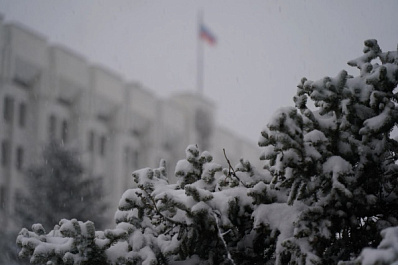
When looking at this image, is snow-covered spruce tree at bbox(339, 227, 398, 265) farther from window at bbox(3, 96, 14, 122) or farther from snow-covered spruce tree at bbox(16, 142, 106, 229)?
window at bbox(3, 96, 14, 122)

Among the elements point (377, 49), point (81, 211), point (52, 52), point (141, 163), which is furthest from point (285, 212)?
point (141, 163)

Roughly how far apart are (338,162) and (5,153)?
34127 mm

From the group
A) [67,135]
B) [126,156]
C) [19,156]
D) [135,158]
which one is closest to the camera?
[19,156]

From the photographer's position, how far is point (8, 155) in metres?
35.0

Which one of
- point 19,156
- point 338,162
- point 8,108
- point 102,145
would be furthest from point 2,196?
point 338,162

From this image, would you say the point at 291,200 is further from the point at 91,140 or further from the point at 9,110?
the point at 91,140

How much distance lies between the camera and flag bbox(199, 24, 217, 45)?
5600 cm

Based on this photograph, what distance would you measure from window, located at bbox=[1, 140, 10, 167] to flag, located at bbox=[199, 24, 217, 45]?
25.6 m

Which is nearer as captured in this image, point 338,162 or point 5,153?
point 338,162

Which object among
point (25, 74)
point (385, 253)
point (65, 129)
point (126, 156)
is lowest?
point (385, 253)

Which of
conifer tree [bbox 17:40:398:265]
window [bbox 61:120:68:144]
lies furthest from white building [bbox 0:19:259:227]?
conifer tree [bbox 17:40:398:265]

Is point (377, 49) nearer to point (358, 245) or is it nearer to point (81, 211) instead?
point (358, 245)

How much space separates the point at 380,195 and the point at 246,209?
0.81m

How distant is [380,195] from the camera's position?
361 cm
